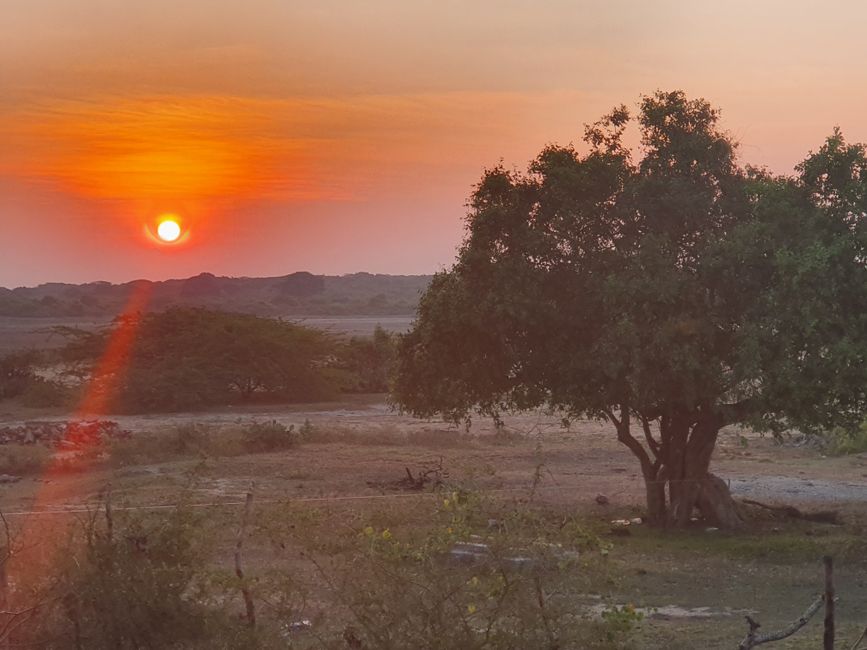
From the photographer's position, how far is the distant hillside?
449ft

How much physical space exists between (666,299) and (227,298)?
6163 inches

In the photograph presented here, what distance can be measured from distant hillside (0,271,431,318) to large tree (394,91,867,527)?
108 meters

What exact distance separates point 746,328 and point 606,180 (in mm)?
3500

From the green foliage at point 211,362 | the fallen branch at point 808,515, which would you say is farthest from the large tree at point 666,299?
the green foliage at point 211,362

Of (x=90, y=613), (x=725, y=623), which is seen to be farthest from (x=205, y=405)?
(x=90, y=613)

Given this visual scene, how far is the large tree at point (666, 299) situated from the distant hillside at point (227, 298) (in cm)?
10791

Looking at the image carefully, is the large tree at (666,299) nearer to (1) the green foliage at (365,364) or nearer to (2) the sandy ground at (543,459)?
(2) the sandy ground at (543,459)

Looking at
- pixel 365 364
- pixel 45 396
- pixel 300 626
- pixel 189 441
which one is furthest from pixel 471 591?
pixel 365 364

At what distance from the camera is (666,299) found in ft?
56.7

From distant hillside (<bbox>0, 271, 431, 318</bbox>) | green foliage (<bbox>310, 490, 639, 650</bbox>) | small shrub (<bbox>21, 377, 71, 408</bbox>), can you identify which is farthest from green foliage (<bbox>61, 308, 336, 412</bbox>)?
distant hillside (<bbox>0, 271, 431, 318</bbox>)

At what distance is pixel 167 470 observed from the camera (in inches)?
1026

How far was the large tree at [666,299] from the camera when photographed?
1692cm

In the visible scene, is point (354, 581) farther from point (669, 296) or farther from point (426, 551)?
point (669, 296)

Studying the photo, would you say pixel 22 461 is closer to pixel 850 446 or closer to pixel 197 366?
pixel 197 366
